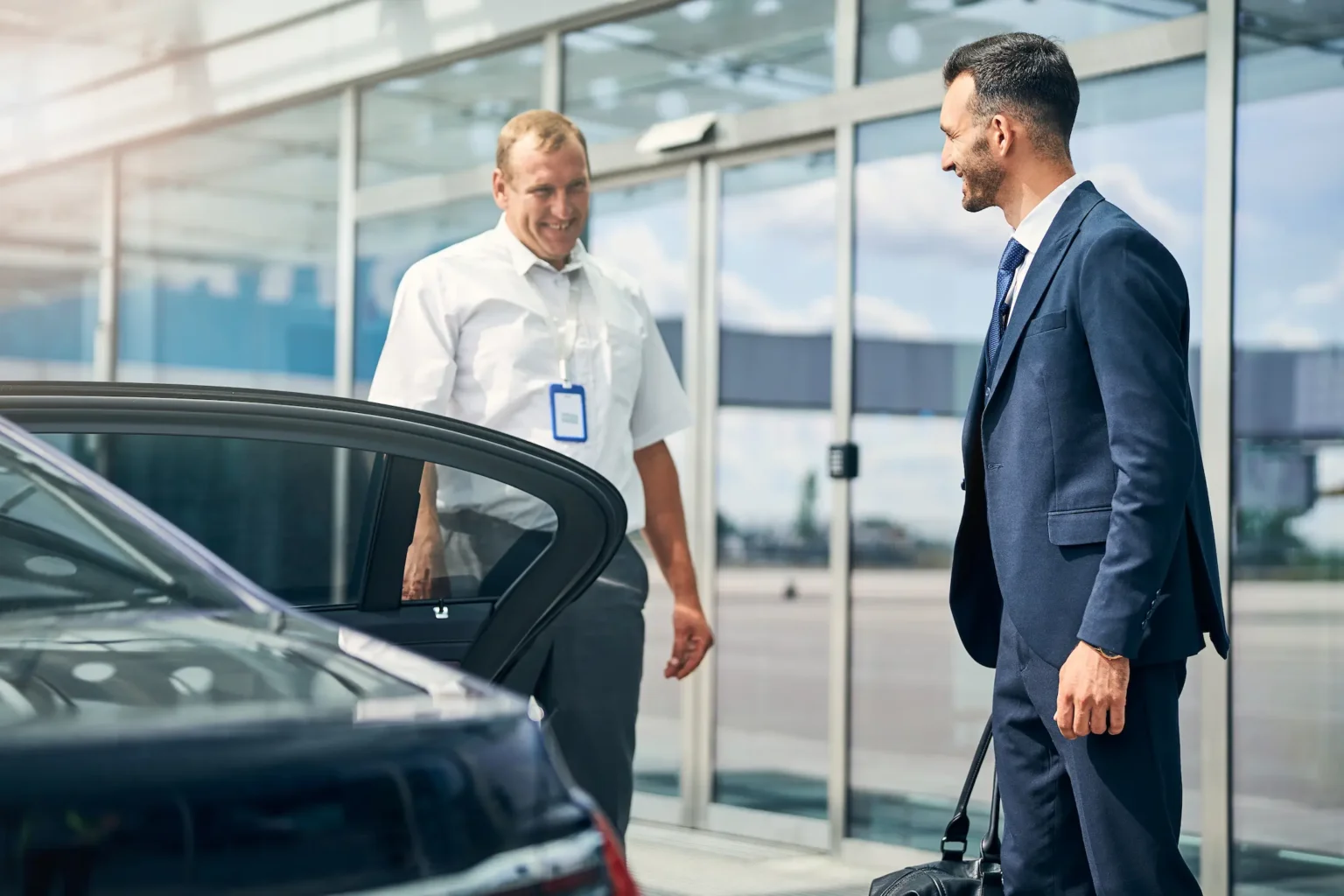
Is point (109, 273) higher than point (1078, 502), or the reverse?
point (109, 273)

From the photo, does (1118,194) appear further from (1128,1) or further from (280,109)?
(280,109)

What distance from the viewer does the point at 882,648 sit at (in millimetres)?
4641

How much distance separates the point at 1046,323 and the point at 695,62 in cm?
323

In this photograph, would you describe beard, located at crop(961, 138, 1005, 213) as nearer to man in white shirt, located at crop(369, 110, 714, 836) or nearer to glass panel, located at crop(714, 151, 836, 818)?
man in white shirt, located at crop(369, 110, 714, 836)

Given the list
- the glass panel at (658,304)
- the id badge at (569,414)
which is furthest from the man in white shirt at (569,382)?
the glass panel at (658,304)

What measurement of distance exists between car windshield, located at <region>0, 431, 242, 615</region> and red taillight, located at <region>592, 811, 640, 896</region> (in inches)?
17.9

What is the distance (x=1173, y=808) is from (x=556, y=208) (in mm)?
1522

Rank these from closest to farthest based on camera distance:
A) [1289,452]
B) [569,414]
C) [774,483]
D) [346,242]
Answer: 1. [569,414]
2. [1289,452]
3. [774,483]
4. [346,242]

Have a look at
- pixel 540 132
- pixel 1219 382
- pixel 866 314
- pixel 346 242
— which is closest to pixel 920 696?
pixel 866 314

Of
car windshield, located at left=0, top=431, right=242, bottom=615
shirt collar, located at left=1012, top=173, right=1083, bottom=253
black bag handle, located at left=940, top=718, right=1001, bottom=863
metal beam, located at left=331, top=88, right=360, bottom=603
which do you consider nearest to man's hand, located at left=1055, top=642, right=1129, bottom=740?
black bag handle, located at left=940, top=718, right=1001, bottom=863

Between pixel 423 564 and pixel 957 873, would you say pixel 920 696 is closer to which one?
pixel 957 873

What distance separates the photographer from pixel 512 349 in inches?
114

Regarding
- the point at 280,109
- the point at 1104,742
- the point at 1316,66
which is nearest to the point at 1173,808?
the point at 1104,742

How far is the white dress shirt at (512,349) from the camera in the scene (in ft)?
9.34
